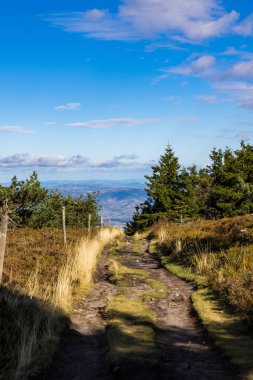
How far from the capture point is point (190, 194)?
46062 millimetres

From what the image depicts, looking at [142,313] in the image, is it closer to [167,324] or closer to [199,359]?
[167,324]

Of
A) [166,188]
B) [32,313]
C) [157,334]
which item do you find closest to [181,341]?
[157,334]

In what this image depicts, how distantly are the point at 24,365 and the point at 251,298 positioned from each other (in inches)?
242

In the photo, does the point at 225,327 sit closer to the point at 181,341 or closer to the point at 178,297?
the point at 181,341

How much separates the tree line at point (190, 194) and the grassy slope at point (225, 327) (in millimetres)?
29873

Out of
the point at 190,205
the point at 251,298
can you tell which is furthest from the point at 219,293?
the point at 190,205

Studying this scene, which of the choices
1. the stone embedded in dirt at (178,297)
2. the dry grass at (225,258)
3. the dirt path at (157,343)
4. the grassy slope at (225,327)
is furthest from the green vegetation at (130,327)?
the dry grass at (225,258)

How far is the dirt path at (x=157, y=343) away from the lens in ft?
22.3

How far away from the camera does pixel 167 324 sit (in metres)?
10.1

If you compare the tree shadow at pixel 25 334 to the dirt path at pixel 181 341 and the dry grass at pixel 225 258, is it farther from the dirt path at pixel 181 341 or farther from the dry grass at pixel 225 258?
the dry grass at pixel 225 258

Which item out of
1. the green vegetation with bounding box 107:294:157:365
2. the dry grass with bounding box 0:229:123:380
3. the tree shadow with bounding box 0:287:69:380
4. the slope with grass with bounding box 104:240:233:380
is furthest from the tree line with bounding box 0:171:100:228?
the tree shadow with bounding box 0:287:69:380

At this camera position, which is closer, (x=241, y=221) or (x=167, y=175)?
(x=241, y=221)

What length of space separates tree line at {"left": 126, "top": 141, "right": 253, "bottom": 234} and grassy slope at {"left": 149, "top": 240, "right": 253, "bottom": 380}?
29.9 meters

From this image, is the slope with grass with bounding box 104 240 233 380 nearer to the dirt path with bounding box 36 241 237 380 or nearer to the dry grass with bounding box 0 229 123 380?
the dirt path with bounding box 36 241 237 380
